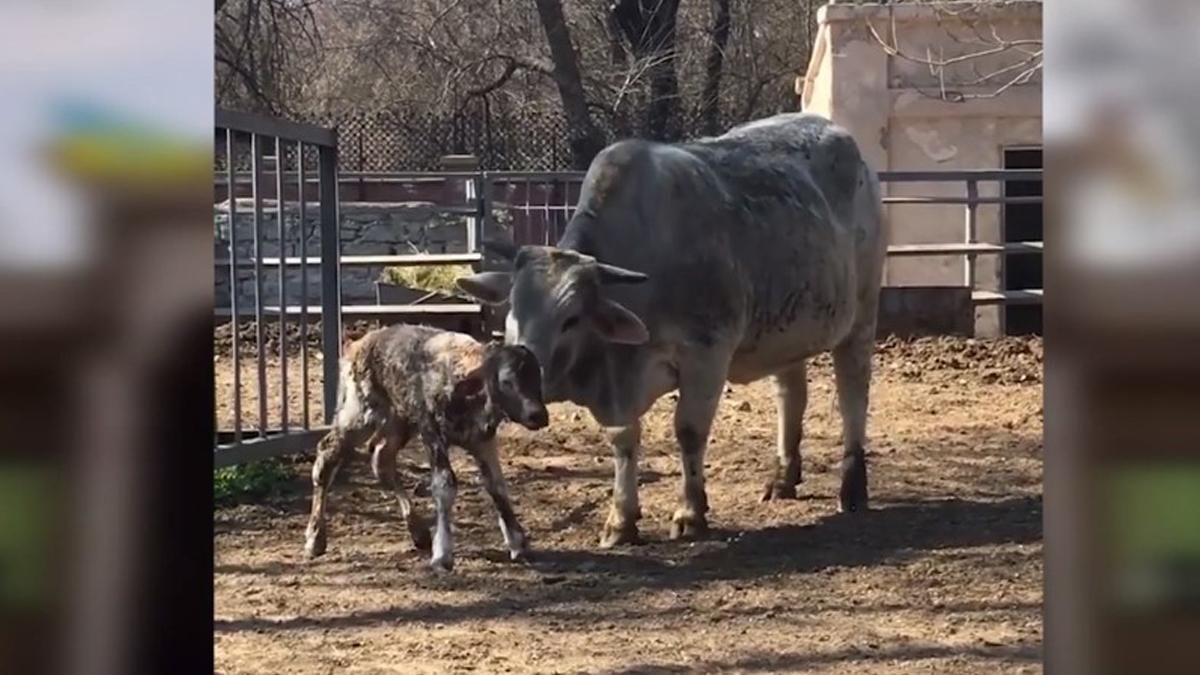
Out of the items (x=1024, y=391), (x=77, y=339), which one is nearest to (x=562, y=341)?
(x=77, y=339)

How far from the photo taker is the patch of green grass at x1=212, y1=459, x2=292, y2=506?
340 inches

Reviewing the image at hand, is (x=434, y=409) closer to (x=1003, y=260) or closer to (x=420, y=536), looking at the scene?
(x=420, y=536)

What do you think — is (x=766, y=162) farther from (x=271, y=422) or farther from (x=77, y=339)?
(x=77, y=339)

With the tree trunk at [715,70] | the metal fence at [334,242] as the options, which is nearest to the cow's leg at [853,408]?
the metal fence at [334,242]

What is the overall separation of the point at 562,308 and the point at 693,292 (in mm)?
874

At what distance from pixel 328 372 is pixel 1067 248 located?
6.97 metres

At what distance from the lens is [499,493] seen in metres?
7.02

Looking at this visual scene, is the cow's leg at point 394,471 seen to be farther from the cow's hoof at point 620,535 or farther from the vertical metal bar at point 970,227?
the vertical metal bar at point 970,227

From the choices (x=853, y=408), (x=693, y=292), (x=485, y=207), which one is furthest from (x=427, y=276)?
(x=693, y=292)

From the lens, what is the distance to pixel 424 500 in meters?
8.71

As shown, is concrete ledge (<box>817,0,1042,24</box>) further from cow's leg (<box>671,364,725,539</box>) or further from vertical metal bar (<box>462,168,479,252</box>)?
cow's leg (<box>671,364,725,539</box>)

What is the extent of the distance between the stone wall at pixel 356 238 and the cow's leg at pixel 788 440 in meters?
6.54

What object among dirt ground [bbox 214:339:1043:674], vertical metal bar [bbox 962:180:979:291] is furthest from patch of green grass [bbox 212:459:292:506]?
vertical metal bar [bbox 962:180:979:291]

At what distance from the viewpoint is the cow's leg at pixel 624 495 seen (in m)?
7.53
